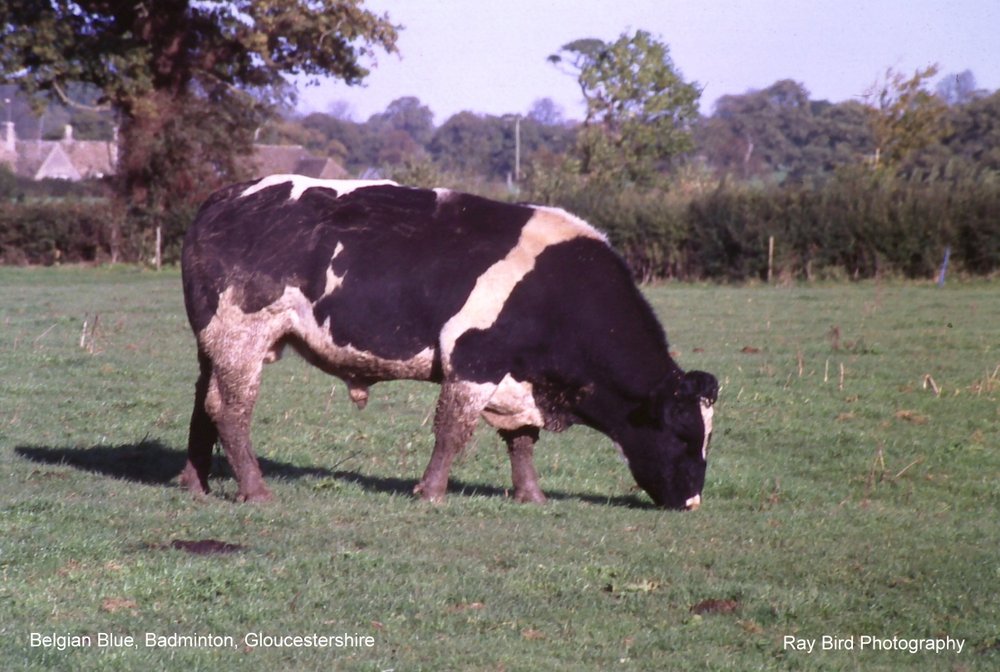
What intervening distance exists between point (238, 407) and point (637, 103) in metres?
53.8

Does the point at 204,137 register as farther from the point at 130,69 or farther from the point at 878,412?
the point at 878,412

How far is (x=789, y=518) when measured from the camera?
941 centimetres

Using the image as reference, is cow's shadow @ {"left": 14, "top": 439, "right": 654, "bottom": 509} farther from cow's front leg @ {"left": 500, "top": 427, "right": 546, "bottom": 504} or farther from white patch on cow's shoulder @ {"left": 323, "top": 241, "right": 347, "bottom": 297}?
white patch on cow's shoulder @ {"left": 323, "top": 241, "right": 347, "bottom": 297}

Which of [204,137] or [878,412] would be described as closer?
[878,412]

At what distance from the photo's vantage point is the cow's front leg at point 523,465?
32.4ft

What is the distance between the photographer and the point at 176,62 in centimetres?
4447

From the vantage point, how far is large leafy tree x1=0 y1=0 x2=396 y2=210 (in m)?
41.9

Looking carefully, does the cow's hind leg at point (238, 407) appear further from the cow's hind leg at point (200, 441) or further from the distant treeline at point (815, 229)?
the distant treeline at point (815, 229)

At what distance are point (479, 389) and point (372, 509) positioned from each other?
112 cm

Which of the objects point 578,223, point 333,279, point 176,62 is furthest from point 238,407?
point 176,62

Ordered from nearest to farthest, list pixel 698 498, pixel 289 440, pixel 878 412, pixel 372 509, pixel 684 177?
pixel 372 509
pixel 698 498
pixel 289 440
pixel 878 412
pixel 684 177

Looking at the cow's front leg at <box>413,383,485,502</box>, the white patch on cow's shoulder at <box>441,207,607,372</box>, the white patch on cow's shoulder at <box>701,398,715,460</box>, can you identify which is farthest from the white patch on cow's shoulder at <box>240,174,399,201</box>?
the white patch on cow's shoulder at <box>701,398,715,460</box>

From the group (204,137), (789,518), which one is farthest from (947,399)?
(204,137)

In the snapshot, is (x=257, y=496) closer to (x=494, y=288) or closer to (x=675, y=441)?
(x=494, y=288)
